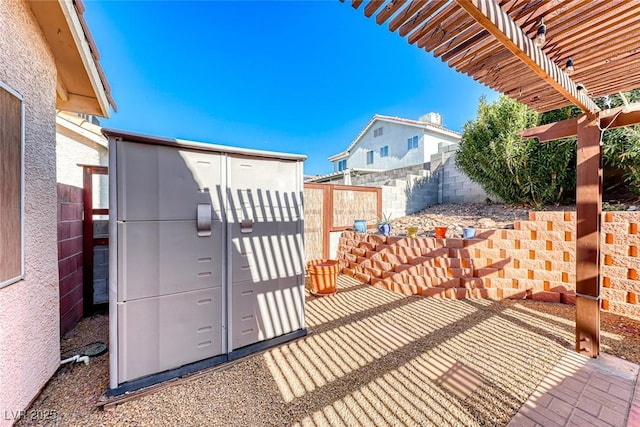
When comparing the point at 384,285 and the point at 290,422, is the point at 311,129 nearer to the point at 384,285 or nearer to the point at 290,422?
the point at 384,285

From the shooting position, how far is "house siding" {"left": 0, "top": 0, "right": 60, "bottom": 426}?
1.74 m

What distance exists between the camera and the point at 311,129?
2077 centimetres

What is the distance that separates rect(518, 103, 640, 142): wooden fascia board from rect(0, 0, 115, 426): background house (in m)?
4.90

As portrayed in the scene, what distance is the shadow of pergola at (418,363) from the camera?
195 cm

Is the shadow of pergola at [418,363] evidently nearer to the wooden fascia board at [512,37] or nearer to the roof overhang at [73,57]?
the wooden fascia board at [512,37]

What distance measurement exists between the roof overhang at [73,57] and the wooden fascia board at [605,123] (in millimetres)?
4883

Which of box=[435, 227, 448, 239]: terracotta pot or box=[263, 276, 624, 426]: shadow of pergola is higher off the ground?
box=[435, 227, 448, 239]: terracotta pot

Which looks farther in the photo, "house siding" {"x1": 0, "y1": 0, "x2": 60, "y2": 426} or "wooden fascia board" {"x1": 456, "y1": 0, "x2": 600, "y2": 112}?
"house siding" {"x1": 0, "y1": 0, "x2": 60, "y2": 426}

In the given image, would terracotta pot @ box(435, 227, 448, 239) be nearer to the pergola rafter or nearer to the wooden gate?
the pergola rafter

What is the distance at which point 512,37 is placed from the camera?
154cm

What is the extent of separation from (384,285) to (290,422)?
347 centimetres

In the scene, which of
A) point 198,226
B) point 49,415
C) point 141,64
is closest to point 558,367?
point 198,226

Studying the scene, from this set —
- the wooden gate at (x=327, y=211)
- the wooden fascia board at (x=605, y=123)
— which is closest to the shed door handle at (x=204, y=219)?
the wooden gate at (x=327, y=211)

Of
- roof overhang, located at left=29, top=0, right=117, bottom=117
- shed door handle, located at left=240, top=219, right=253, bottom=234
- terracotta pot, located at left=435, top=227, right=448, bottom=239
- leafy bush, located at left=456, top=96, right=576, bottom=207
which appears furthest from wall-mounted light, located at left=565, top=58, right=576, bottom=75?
leafy bush, located at left=456, top=96, right=576, bottom=207
